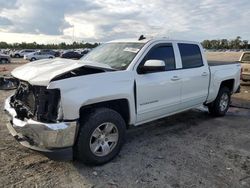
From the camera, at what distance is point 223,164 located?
462cm

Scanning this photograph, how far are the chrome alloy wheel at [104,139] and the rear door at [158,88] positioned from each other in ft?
2.13

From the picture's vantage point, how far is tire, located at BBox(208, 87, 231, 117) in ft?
24.6

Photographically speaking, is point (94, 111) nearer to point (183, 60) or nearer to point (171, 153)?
point (171, 153)

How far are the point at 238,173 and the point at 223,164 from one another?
0.32 m

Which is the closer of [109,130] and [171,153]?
[109,130]

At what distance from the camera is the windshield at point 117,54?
5.08 metres

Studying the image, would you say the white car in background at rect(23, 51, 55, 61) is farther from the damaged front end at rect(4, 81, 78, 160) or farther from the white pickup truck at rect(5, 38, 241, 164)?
the damaged front end at rect(4, 81, 78, 160)

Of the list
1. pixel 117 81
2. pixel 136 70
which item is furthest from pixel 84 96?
pixel 136 70

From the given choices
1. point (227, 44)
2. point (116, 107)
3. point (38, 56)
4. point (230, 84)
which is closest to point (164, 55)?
point (116, 107)

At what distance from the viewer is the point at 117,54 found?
5426 mm

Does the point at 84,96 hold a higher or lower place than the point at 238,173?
higher

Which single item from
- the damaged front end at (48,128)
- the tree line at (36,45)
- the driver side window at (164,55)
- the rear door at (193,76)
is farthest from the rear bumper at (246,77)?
the tree line at (36,45)

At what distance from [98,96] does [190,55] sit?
9.31 feet

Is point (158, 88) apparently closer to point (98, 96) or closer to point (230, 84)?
point (98, 96)
